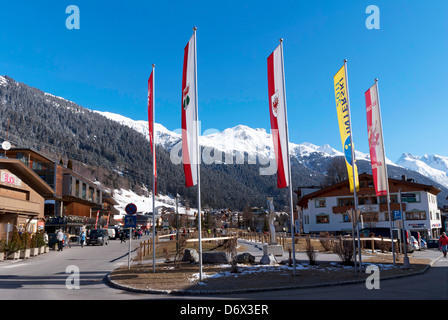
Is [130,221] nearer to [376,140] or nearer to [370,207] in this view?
[376,140]

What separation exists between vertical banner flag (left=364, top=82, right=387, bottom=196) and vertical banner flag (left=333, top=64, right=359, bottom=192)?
1.90 metres

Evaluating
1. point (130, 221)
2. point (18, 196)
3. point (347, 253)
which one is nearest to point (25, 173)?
point (18, 196)

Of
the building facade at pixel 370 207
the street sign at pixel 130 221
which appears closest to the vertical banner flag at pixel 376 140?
the street sign at pixel 130 221

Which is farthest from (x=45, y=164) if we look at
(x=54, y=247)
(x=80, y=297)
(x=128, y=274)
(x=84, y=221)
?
(x=80, y=297)

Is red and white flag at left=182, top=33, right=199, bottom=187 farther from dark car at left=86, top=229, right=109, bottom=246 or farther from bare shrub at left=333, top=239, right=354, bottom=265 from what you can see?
dark car at left=86, top=229, right=109, bottom=246

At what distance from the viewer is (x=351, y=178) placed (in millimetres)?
17266

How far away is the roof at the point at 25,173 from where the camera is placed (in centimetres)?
3325

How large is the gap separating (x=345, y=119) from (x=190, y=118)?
23.5 feet

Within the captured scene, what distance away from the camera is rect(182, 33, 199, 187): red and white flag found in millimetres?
14320

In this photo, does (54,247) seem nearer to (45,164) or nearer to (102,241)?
(102,241)

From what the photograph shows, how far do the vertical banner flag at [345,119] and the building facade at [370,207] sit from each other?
37.2 meters

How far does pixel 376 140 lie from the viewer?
19.0 meters

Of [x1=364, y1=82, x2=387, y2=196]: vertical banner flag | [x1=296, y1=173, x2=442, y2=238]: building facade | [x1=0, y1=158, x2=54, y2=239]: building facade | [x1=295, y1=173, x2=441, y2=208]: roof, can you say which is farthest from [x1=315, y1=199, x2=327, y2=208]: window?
[x1=364, y1=82, x2=387, y2=196]: vertical banner flag

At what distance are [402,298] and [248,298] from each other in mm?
4045
